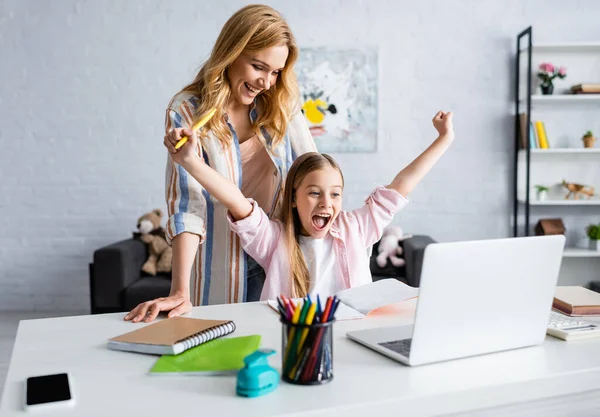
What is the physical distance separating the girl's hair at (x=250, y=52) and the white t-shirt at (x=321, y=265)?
294mm

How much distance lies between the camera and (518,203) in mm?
4445

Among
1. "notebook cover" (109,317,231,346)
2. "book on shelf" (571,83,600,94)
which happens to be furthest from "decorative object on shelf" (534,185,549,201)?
"notebook cover" (109,317,231,346)

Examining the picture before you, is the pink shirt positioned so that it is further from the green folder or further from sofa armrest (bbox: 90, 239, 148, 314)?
sofa armrest (bbox: 90, 239, 148, 314)

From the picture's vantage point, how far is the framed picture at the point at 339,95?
4227mm

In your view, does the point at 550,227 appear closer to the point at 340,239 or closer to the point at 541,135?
the point at 541,135

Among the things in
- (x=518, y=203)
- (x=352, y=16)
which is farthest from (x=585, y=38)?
(x=352, y=16)

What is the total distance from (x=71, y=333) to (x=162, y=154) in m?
3.19

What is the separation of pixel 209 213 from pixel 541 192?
3.24 m

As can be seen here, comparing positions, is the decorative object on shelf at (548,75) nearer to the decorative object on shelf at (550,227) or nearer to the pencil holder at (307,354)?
the decorative object on shelf at (550,227)

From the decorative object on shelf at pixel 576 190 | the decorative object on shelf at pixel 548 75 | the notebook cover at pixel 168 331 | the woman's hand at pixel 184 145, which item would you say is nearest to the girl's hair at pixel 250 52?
the woman's hand at pixel 184 145

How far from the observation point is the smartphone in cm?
81

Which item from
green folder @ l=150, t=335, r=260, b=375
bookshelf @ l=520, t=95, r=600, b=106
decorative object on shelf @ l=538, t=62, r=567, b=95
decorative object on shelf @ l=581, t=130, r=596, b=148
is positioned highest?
decorative object on shelf @ l=538, t=62, r=567, b=95

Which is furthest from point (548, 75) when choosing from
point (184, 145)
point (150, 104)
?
point (184, 145)

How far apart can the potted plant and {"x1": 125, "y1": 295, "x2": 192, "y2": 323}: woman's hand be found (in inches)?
142
